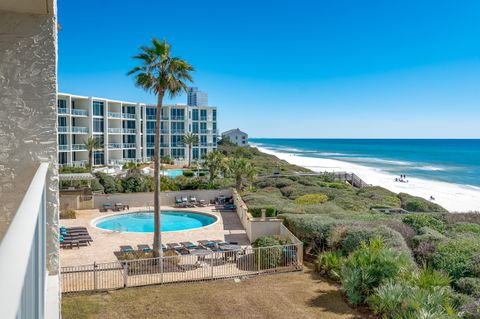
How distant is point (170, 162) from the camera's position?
5806cm

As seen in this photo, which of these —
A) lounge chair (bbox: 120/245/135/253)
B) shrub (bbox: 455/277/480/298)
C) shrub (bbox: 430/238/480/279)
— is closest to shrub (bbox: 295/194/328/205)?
lounge chair (bbox: 120/245/135/253)

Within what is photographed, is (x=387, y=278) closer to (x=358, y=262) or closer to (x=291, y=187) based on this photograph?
(x=358, y=262)

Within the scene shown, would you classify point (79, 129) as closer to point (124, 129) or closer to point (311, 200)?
point (124, 129)

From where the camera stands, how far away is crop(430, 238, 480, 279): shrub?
12.9m

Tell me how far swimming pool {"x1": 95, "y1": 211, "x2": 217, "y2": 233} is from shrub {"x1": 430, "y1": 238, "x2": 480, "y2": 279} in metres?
15.5

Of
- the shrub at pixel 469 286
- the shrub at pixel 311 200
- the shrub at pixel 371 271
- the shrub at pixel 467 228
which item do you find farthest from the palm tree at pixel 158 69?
the shrub at pixel 311 200

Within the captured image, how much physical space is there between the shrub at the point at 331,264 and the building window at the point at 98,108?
1730 inches

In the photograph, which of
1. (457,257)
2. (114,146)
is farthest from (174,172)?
(457,257)

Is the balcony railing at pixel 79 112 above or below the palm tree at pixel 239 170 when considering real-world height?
above

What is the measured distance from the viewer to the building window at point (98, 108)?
173 feet

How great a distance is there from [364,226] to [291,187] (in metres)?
21.9

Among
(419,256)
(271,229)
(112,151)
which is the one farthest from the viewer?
(112,151)

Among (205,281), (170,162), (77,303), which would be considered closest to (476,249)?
(205,281)

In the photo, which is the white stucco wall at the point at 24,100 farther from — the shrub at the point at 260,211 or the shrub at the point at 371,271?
the shrub at the point at 260,211
